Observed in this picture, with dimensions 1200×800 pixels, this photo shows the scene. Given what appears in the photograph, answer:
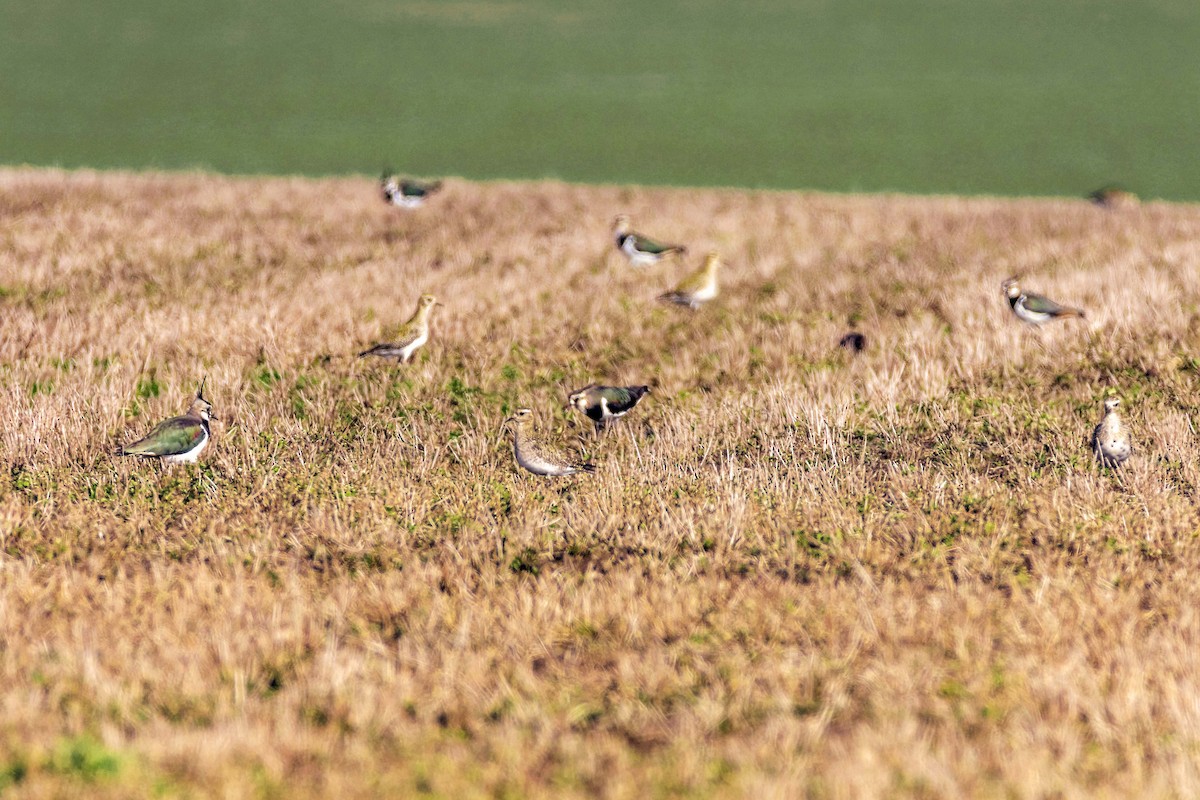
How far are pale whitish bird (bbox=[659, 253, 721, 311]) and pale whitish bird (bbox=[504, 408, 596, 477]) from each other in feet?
19.5

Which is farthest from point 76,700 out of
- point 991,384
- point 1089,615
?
point 991,384

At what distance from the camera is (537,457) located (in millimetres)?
8516

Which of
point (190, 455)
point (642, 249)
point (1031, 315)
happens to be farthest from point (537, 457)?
point (642, 249)

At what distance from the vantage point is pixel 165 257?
17094 mm

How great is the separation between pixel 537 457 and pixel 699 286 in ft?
20.6

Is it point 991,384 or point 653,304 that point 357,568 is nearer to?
point 991,384

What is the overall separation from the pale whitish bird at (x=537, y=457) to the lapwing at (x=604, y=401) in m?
1.00

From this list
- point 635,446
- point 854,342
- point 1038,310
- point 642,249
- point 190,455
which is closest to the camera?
point 190,455

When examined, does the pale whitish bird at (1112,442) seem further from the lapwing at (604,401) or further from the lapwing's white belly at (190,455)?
the lapwing's white belly at (190,455)

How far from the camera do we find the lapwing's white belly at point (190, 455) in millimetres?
8625

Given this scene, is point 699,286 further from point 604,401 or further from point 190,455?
point 190,455

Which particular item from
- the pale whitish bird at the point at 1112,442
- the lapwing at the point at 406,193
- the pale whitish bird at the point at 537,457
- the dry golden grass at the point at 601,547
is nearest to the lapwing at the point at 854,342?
the dry golden grass at the point at 601,547

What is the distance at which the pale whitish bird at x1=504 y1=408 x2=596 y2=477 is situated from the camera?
27.9 ft

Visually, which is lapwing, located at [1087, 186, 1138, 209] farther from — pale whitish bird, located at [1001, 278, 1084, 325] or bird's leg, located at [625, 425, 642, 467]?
bird's leg, located at [625, 425, 642, 467]
